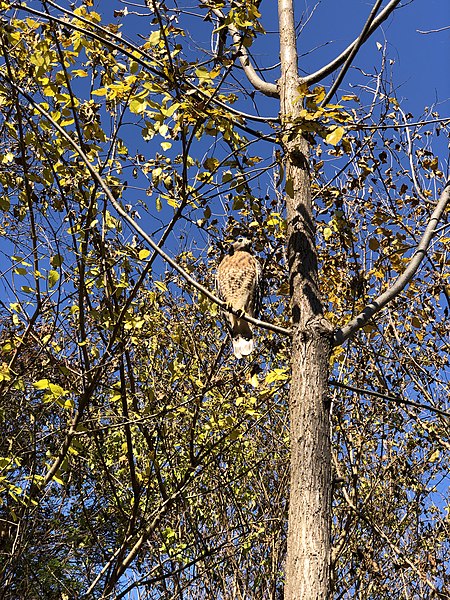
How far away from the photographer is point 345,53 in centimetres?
339

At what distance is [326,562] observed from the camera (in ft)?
7.59

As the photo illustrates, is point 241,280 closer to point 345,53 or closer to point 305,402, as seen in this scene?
point 345,53

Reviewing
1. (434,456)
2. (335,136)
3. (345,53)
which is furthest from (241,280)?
(434,456)

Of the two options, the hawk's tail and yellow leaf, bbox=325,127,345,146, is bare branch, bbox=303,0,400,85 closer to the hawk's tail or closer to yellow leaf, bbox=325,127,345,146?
yellow leaf, bbox=325,127,345,146

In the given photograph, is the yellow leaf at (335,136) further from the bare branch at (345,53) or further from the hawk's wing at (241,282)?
the hawk's wing at (241,282)

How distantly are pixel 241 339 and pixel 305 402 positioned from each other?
A: 1856mm

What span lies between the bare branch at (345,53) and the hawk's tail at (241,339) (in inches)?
65.3

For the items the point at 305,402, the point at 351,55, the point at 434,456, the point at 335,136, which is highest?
the point at 351,55

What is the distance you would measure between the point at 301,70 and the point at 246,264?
6.19ft

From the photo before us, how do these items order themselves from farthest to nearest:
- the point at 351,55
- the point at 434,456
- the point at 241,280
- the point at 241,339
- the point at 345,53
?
the point at 434,456 < the point at 241,280 < the point at 241,339 < the point at 345,53 < the point at 351,55

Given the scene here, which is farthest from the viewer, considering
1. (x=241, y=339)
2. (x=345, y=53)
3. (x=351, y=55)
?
(x=241, y=339)

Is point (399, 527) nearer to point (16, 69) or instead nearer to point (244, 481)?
point (244, 481)

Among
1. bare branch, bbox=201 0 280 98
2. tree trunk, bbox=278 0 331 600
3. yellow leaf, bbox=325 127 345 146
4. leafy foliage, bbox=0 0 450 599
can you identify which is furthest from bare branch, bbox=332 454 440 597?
yellow leaf, bbox=325 127 345 146

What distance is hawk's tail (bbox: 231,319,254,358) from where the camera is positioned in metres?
4.37
